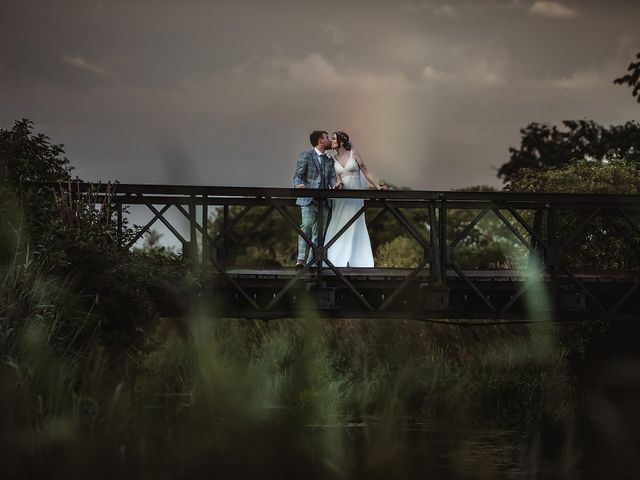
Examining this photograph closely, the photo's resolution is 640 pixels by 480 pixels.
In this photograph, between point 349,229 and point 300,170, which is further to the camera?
point 349,229

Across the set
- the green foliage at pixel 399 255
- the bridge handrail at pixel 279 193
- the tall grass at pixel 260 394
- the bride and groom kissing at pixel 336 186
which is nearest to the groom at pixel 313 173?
the bride and groom kissing at pixel 336 186

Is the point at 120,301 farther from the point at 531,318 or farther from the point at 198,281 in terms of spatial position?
the point at 531,318

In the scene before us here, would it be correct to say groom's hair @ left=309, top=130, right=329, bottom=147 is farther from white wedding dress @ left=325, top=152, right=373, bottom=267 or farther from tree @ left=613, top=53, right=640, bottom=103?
tree @ left=613, top=53, right=640, bottom=103

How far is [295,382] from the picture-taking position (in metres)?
17.5

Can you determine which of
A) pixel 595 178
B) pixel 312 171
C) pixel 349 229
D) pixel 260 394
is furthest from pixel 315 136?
pixel 595 178

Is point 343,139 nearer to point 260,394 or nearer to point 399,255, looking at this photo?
point 260,394

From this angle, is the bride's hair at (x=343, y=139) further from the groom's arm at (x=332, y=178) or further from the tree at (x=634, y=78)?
the tree at (x=634, y=78)

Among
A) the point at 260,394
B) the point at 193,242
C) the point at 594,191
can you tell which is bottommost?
the point at 260,394

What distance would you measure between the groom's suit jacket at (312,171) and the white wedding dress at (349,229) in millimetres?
533

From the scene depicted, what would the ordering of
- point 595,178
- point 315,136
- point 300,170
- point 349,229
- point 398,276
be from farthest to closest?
point 595,178, point 349,229, point 315,136, point 300,170, point 398,276

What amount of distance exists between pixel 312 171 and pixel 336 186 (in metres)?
0.58

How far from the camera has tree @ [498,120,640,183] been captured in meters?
33.2

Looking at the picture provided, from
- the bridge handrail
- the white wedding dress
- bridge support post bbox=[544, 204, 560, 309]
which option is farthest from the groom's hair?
bridge support post bbox=[544, 204, 560, 309]

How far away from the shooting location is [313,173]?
54.4 ft
